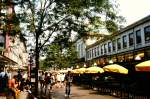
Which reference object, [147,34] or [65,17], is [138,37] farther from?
[65,17]

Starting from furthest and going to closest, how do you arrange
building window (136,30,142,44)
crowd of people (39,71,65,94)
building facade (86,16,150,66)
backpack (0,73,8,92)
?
building window (136,30,142,44) < building facade (86,16,150,66) < crowd of people (39,71,65,94) < backpack (0,73,8,92)

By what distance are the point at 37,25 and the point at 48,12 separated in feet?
4.40

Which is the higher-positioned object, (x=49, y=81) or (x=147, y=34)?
(x=147, y=34)

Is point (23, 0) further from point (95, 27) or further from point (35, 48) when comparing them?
point (95, 27)

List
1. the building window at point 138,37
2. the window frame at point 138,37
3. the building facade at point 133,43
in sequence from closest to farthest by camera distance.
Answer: the building facade at point 133,43 < the window frame at point 138,37 < the building window at point 138,37

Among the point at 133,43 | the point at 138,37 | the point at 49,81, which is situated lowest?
the point at 49,81

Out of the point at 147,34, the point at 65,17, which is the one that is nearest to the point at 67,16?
the point at 65,17

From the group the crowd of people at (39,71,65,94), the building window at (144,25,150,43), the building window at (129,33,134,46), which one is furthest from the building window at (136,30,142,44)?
the crowd of people at (39,71,65,94)

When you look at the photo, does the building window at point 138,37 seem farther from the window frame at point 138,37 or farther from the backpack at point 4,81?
the backpack at point 4,81

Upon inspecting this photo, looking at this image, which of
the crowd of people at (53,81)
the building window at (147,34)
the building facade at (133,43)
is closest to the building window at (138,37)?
the building facade at (133,43)

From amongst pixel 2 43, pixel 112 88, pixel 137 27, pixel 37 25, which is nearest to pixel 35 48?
pixel 37 25

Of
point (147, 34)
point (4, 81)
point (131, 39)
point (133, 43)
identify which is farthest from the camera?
point (131, 39)

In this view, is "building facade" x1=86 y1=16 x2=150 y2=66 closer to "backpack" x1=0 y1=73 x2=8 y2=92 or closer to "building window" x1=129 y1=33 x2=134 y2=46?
"building window" x1=129 y1=33 x2=134 y2=46

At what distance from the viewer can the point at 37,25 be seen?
26141 millimetres
